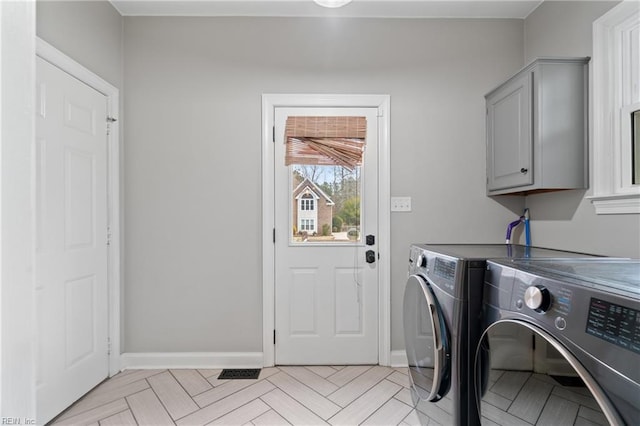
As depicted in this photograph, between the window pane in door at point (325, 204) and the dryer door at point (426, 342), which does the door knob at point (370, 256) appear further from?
the dryer door at point (426, 342)

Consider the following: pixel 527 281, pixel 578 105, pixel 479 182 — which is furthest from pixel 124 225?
pixel 578 105

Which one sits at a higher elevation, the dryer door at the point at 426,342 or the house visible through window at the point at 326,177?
the house visible through window at the point at 326,177

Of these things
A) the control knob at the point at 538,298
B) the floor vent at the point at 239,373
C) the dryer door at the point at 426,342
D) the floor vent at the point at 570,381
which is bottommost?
the floor vent at the point at 239,373

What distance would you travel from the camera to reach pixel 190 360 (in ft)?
7.00

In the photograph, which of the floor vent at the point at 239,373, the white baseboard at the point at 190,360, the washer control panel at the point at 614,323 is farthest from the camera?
the white baseboard at the point at 190,360

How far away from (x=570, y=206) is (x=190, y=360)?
281 centimetres

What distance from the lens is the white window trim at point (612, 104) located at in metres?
1.54

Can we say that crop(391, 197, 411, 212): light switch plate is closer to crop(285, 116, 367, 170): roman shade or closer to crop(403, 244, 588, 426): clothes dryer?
crop(285, 116, 367, 170): roman shade

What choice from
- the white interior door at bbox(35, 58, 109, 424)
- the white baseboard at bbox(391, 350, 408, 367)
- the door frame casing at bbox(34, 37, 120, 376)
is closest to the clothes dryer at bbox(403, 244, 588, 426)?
the white baseboard at bbox(391, 350, 408, 367)

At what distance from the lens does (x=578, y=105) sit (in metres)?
1.68

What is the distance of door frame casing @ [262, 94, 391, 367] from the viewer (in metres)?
2.14

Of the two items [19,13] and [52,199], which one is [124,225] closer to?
[52,199]

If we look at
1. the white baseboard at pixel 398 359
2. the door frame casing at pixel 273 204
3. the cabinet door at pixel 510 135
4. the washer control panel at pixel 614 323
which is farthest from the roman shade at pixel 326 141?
the washer control panel at pixel 614 323

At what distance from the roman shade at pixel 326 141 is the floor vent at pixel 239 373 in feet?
5.07
